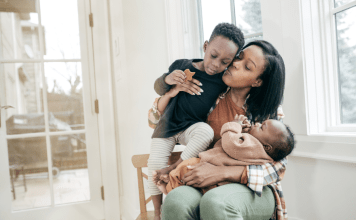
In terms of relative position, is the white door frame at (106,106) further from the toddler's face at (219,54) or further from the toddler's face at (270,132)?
the toddler's face at (270,132)

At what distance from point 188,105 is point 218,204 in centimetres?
44

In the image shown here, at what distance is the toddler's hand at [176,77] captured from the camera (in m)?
1.02

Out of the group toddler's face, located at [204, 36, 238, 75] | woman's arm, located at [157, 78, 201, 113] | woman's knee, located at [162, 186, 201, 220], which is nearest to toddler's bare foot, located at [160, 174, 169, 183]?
woman's knee, located at [162, 186, 201, 220]

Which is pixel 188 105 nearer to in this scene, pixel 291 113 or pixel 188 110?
pixel 188 110

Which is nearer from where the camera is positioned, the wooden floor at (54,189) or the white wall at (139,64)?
the white wall at (139,64)

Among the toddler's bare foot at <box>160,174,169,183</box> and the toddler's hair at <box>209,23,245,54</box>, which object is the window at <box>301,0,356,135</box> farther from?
the toddler's bare foot at <box>160,174,169,183</box>

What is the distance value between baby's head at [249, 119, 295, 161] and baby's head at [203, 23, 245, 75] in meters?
0.28

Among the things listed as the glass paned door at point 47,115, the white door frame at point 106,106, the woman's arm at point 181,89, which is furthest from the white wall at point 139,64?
the woman's arm at point 181,89

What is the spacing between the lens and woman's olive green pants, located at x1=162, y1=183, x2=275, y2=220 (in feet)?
2.40

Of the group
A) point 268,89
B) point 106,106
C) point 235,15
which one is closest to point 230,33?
point 268,89

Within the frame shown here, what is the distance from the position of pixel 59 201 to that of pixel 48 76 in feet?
3.54

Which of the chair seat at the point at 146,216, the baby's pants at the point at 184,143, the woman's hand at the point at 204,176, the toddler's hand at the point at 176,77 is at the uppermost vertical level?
the toddler's hand at the point at 176,77

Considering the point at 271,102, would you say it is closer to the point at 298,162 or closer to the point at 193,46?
the point at 298,162

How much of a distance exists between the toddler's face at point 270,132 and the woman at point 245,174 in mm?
95
